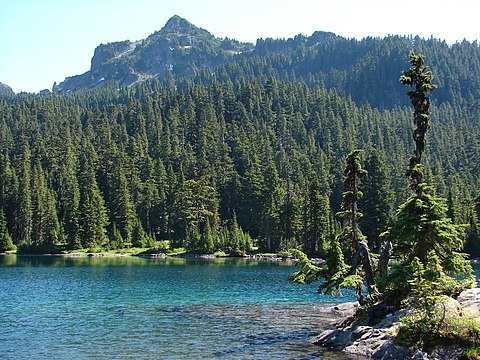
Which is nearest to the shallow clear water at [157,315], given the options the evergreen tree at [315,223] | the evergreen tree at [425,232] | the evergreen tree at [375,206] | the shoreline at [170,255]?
the evergreen tree at [425,232]

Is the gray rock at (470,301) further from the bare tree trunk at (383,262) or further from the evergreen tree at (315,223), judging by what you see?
the evergreen tree at (315,223)

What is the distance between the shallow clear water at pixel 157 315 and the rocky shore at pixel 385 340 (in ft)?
5.83

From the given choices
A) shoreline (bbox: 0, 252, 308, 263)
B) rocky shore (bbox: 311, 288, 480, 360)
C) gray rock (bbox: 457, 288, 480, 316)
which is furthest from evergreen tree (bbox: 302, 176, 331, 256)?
gray rock (bbox: 457, 288, 480, 316)

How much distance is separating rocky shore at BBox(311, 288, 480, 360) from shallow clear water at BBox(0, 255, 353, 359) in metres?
1.78

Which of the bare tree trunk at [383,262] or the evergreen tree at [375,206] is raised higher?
the evergreen tree at [375,206]

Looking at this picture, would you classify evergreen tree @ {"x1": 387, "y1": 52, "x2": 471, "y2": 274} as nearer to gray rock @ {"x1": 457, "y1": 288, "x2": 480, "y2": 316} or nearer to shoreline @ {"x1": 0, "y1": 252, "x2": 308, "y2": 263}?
gray rock @ {"x1": 457, "y1": 288, "x2": 480, "y2": 316}

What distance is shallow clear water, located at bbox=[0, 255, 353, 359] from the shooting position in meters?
40.0

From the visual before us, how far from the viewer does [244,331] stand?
151 ft

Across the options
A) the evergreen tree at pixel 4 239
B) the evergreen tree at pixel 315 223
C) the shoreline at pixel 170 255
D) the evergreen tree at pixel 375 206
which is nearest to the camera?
the evergreen tree at pixel 375 206

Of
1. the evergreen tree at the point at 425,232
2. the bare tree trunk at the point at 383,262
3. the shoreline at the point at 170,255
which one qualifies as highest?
the evergreen tree at the point at 425,232

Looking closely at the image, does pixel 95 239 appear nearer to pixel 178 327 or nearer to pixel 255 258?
pixel 255 258

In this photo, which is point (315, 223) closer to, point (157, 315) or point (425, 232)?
point (157, 315)

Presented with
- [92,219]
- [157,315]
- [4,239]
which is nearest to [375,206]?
[92,219]

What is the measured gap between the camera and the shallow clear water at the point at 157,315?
3997 cm
